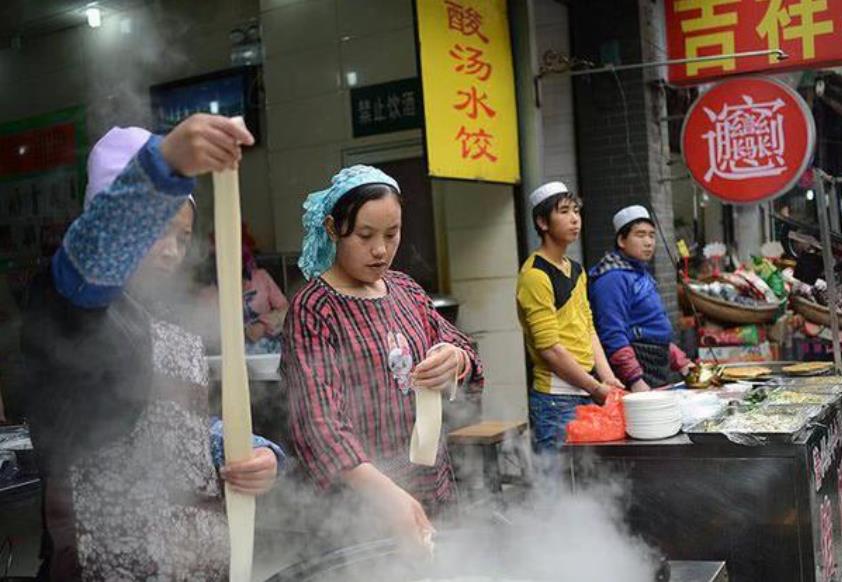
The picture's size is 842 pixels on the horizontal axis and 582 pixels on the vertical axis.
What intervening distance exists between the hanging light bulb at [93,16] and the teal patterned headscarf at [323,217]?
1.88 meters

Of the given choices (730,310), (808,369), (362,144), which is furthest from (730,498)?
(362,144)

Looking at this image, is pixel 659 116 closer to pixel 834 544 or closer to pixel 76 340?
pixel 834 544

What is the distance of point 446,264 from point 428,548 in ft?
15.2

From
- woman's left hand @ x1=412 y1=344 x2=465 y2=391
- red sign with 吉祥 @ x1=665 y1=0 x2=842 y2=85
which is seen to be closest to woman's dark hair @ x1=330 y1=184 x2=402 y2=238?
woman's left hand @ x1=412 y1=344 x2=465 y2=391

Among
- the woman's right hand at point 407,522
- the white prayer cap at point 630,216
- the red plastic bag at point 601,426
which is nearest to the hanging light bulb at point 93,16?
the red plastic bag at point 601,426

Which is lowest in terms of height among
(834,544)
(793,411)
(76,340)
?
(834,544)

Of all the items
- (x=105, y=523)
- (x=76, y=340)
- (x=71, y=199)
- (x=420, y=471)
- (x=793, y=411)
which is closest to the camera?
(x=76, y=340)

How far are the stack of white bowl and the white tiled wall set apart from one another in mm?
3002

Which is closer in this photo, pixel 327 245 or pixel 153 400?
pixel 153 400

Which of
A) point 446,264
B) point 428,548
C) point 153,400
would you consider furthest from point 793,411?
point 446,264

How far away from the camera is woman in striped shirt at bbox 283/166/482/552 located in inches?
87.8

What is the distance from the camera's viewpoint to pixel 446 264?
6.57 meters

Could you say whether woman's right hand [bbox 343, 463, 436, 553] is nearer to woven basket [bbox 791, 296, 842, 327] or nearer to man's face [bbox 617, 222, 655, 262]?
man's face [bbox 617, 222, 655, 262]

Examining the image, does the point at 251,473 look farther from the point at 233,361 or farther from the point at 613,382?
the point at 613,382
